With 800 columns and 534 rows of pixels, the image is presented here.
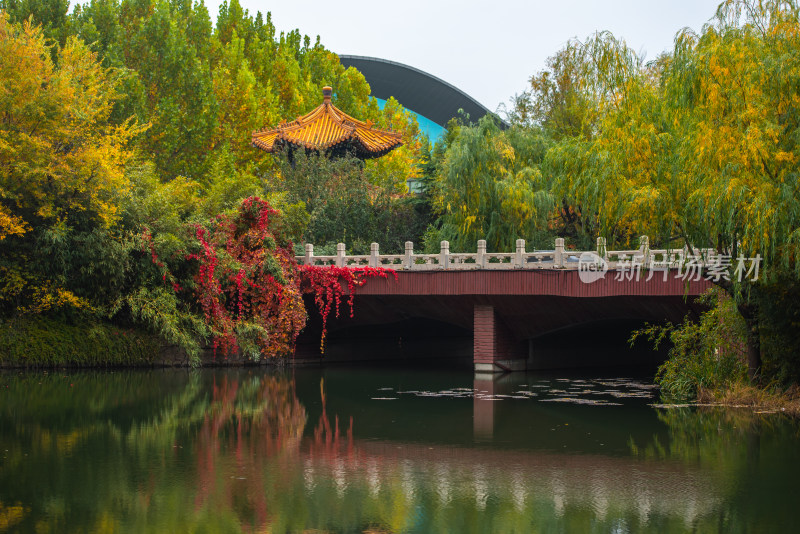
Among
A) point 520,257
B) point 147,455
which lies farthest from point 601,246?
point 147,455

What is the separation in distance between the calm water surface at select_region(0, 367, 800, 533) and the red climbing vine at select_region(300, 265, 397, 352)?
6.80 m

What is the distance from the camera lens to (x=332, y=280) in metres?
28.2

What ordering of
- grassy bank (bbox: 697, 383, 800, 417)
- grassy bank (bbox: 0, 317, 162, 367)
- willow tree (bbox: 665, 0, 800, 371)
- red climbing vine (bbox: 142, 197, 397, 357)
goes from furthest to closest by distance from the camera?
1. red climbing vine (bbox: 142, 197, 397, 357)
2. grassy bank (bbox: 0, 317, 162, 367)
3. grassy bank (bbox: 697, 383, 800, 417)
4. willow tree (bbox: 665, 0, 800, 371)

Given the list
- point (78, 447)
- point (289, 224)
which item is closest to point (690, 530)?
point (78, 447)

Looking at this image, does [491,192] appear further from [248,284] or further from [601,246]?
[601,246]

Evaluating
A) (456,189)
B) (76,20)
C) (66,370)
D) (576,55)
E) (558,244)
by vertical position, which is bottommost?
(66,370)

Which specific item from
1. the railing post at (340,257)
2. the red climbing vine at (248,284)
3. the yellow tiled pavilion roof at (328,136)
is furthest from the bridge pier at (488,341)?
the yellow tiled pavilion roof at (328,136)

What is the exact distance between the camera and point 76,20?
37.6 meters

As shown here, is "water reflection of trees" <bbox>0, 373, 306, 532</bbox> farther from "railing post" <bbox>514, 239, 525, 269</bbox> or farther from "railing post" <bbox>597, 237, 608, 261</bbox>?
"railing post" <bbox>514, 239, 525, 269</bbox>

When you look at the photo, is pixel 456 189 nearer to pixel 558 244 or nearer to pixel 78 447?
pixel 558 244

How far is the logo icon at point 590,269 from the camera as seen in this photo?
23984 mm

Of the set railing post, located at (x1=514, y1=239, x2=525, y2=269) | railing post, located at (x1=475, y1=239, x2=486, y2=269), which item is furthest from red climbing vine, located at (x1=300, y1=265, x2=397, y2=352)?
railing post, located at (x1=514, y1=239, x2=525, y2=269)

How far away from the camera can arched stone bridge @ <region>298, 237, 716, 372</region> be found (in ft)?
77.5

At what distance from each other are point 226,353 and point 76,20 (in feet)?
58.7
